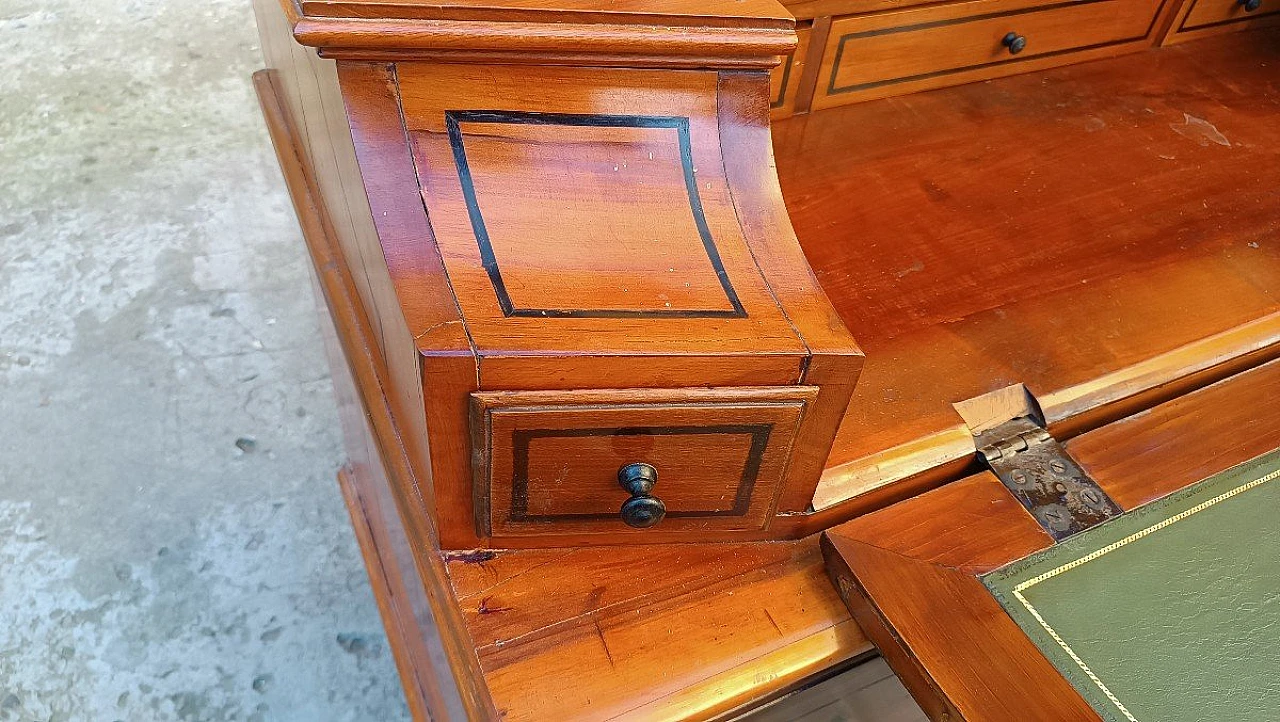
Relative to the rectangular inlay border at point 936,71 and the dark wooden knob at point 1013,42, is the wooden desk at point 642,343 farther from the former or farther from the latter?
the dark wooden knob at point 1013,42

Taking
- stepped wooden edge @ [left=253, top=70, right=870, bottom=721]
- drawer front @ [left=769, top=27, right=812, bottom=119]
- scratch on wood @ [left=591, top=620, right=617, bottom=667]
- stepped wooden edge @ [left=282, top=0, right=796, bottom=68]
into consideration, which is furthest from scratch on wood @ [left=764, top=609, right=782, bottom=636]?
drawer front @ [left=769, top=27, right=812, bottom=119]

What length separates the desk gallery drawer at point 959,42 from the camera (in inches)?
38.3

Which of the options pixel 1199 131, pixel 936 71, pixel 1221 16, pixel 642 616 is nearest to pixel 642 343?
pixel 642 616

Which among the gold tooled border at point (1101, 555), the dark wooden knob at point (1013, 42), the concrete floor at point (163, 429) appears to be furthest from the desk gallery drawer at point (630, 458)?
the concrete floor at point (163, 429)

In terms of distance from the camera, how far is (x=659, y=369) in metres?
0.55

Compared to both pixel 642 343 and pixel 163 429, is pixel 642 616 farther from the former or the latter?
pixel 163 429

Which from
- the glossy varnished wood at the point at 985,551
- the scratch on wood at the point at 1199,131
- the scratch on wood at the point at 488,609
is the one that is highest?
the scratch on wood at the point at 1199,131

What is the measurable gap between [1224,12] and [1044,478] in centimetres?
88

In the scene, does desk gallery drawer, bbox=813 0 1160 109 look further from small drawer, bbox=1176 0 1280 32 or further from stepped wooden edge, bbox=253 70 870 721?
stepped wooden edge, bbox=253 70 870 721

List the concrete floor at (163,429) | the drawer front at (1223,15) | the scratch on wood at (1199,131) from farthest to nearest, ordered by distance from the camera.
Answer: the concrete floor at (163,429)
the drawer front at (1223,15)
the scratch on wood at (1199,131)

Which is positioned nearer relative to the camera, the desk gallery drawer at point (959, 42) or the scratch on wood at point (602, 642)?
the scratch on wood at point (602, 642)

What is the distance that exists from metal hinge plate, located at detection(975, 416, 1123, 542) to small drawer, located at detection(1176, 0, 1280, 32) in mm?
768

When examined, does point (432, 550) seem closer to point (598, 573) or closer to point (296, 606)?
point (598, 573)

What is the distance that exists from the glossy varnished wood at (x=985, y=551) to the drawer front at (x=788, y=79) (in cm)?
45
